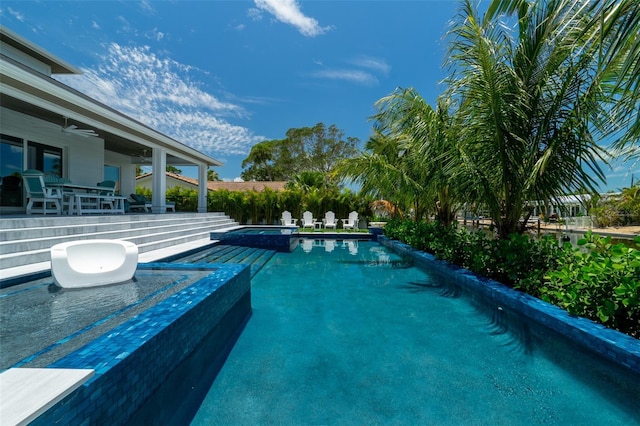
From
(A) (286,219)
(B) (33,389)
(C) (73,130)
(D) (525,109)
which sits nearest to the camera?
(B) (33,389)

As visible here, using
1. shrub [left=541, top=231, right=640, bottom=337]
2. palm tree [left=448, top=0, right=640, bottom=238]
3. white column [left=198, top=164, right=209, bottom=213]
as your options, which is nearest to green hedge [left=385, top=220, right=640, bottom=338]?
shrub [left=541, top=231, right=640, bottom=337]

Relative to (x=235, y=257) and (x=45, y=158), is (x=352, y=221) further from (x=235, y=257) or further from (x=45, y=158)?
(x=45, y=158)

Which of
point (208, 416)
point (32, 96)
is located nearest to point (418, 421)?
point (208, 416)

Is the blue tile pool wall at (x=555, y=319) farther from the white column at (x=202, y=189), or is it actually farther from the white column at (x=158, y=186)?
the white column at (x=202, y=189)

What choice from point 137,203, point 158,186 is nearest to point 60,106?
point 158,186

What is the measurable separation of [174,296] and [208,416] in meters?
1.33

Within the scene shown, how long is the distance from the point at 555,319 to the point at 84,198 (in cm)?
1210

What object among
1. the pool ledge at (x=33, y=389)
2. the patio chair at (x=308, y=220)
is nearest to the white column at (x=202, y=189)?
the patio chair at (x=308, y=220)

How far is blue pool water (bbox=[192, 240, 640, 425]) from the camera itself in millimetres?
2398

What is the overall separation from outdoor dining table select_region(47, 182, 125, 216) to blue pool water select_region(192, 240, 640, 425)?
21.8 feet

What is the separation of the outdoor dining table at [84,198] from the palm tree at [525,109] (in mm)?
9347

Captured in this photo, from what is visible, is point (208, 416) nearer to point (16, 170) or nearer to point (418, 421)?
point (418, 421)

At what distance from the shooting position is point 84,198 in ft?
32.5

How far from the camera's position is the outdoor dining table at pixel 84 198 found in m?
8.29
